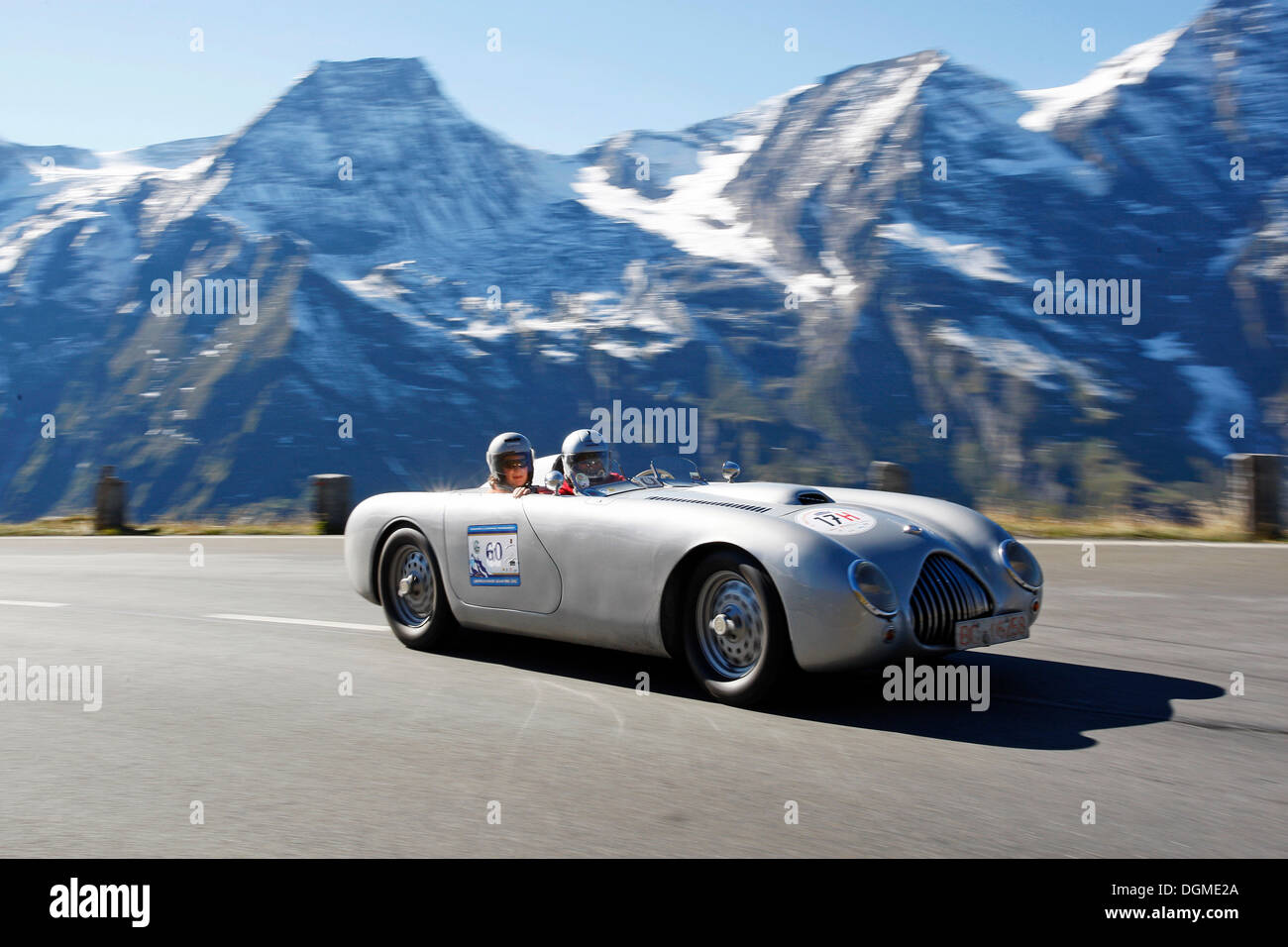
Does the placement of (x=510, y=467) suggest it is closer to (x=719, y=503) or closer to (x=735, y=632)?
(x=719, y=503)

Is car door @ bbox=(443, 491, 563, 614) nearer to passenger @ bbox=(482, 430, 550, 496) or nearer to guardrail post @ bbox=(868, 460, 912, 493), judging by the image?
passenger @ bbox=(482, 430, 550, 496)

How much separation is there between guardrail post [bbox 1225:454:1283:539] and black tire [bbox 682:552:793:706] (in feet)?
28.6

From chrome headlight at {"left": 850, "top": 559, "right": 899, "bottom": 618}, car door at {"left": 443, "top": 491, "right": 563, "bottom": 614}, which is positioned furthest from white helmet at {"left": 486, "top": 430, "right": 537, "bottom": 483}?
chrome headlight at {"left": 850, "top": 559, "right": 899, "bottom": 618}

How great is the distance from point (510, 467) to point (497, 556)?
604mm

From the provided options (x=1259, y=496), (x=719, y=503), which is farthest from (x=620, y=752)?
(x=1259, y=496)

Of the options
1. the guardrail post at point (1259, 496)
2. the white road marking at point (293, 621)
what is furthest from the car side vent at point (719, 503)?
the guardrail post at point (1259, 496)

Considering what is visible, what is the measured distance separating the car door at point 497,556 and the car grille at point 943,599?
1.77 meters

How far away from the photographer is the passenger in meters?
6.64

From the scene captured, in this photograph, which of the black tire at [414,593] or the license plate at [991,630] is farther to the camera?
the black tire at [414,593]

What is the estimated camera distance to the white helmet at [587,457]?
20.9ft

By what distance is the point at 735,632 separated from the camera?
5223mm

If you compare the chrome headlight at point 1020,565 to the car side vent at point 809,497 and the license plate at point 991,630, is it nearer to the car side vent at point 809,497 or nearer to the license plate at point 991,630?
the license plate at point 991,630
